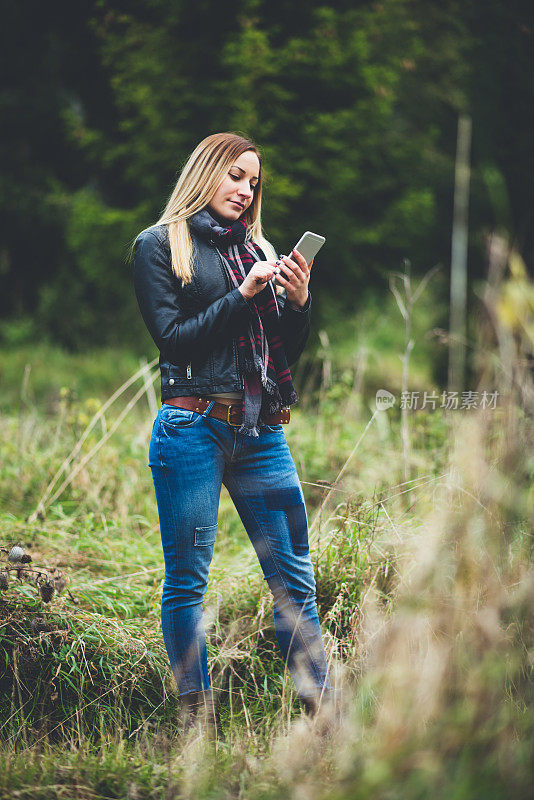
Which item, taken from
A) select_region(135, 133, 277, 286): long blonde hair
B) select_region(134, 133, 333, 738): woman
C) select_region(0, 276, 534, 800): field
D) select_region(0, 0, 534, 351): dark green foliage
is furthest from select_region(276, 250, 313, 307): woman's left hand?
select_region(0, 0, 534, 351): dark green foliage

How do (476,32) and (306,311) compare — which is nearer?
(306,311)

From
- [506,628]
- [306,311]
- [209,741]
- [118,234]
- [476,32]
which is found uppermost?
[476,32]

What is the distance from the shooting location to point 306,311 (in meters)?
2.22

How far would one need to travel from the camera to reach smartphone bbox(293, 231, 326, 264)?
83.4 inches

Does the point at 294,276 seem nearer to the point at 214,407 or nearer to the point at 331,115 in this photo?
the point at 214,407

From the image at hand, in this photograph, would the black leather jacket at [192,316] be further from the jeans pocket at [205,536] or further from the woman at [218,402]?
the jeans pocket at [205,536]

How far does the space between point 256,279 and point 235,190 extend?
1.24 feet

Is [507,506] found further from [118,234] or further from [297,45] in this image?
[118,234]

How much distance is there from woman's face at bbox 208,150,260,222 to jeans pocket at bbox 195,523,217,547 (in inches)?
38.0

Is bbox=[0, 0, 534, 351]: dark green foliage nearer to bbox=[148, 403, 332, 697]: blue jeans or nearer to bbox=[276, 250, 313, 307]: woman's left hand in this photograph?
bbox=[276, 250, 313, 307]: woman's left hand

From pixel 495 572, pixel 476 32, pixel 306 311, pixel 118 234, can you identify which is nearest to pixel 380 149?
pixel 476 32

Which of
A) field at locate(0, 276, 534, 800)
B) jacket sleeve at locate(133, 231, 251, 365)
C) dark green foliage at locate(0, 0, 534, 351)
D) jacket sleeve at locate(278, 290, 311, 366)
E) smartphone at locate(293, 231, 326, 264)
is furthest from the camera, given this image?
dark green foliage at locate(0, 0, 534, 351)

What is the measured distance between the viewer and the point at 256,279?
1996 millimetres

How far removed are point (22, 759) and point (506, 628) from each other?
1.30 meters
